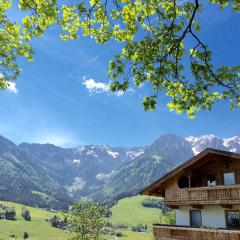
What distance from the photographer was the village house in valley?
2972 cm

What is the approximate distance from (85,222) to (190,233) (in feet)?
159

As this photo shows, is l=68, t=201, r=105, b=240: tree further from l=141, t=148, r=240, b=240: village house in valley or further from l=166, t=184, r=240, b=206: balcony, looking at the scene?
l=166, t=184, r=240, b=206: balcony

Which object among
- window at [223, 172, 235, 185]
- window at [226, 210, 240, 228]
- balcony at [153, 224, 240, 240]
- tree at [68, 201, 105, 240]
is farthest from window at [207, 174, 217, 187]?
tree at [68, 201, 105, 240]

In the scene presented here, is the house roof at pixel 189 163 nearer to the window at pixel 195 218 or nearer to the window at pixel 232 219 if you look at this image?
the window at pixel 195 218

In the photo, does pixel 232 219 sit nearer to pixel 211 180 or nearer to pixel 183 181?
pixel 211 180

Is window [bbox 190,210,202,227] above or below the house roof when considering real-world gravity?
below

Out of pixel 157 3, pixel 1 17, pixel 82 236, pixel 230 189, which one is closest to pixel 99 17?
pixel 157 3

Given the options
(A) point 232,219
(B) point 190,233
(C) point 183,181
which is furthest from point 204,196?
(C) point 183,181

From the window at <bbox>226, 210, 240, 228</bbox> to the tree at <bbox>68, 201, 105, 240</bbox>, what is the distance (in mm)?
46777

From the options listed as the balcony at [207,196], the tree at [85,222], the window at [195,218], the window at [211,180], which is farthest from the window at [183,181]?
the tree at [85,222]

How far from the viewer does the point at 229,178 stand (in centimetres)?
3247

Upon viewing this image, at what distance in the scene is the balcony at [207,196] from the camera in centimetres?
2959

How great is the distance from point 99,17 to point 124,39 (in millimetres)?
1095

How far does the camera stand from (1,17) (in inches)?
545
